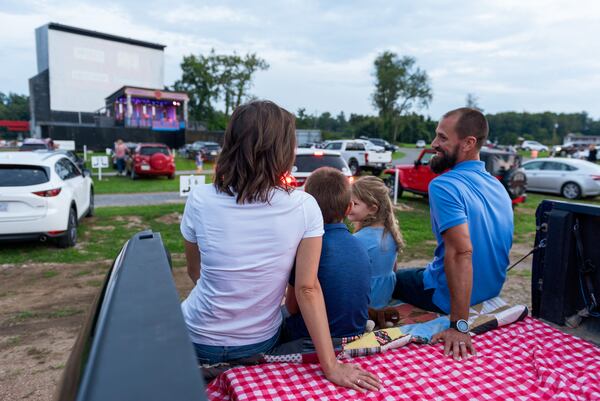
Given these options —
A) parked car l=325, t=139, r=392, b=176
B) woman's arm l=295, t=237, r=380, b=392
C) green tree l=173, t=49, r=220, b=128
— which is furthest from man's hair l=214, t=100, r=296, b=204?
green tree l=173, t=49, r=220, b=128

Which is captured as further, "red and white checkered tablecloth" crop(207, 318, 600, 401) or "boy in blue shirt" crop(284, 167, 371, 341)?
"boy in blue shirt" crop(284, 167, 371, 341)

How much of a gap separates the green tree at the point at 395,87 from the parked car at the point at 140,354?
78.5 meters

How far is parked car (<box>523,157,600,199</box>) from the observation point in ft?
50.3

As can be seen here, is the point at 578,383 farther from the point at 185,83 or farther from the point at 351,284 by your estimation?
the point at 185,83

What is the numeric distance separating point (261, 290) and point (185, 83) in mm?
72082

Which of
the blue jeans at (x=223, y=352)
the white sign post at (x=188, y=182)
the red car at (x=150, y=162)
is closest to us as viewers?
the blue jeans at (x=223, y=352)

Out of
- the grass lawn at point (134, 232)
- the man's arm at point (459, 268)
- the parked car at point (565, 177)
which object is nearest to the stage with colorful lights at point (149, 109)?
the grass lawn at point (134, 232)

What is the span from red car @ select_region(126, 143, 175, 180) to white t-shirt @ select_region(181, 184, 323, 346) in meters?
19.3

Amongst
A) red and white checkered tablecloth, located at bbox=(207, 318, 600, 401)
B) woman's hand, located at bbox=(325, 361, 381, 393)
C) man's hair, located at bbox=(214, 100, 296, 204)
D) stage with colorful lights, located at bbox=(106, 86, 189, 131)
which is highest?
stage with colorful lights, located at bbox=(106, 86, 189, 131)

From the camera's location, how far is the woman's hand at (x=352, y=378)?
180 centimetres

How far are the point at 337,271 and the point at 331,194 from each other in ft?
1.31

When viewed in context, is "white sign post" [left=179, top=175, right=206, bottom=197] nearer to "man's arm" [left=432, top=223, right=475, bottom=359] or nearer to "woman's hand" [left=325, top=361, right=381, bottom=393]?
"man's arm" [left=432, top=223, right=475, bottom=359]

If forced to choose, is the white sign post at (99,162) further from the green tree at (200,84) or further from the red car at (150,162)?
the green tree at (200,84)

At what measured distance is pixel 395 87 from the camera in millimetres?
77688
